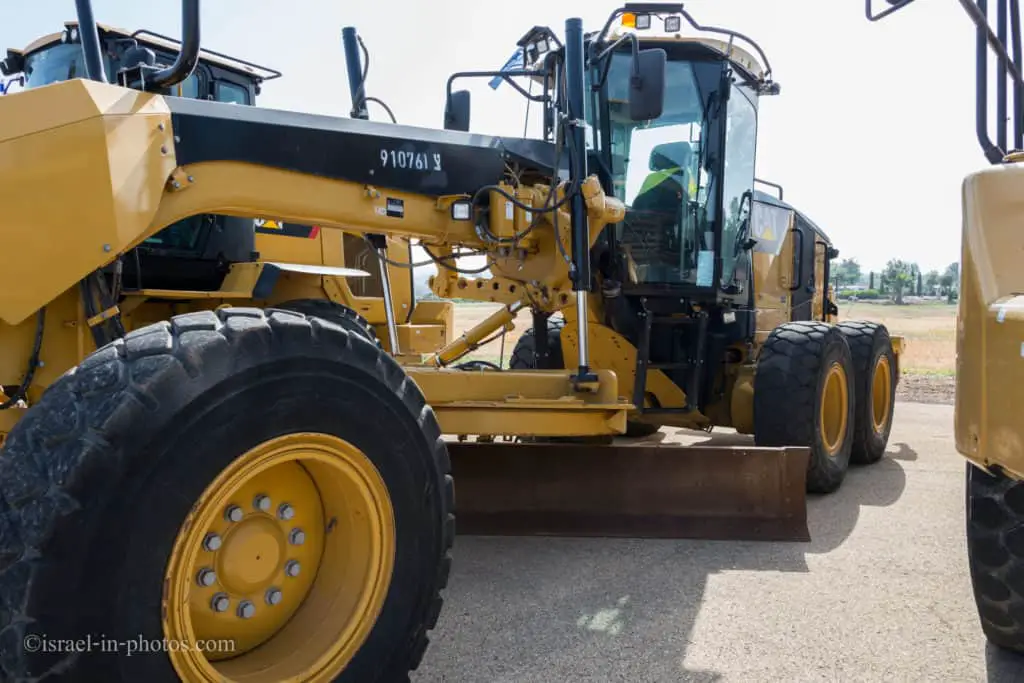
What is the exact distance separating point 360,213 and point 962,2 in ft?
8.05

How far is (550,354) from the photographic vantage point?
6.39 metres

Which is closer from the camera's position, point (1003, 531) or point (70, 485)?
point (70, 485)

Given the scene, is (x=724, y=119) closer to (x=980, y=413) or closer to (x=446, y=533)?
(x=980, y=413)

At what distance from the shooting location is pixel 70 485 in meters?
1.85

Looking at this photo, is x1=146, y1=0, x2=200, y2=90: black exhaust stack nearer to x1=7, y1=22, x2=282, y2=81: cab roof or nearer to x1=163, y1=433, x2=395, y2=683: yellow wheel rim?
x1=163, y1=433, x2=395, y2=683: yellow wheel rim

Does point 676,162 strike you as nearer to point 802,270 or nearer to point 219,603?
point 802,270

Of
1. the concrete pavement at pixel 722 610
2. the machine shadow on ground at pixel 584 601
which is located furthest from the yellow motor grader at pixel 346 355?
the concrete pavement at pixel 722 610

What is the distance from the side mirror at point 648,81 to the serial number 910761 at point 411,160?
97cm

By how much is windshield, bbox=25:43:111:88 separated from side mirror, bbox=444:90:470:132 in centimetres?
299

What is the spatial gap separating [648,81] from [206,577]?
2.94 meters

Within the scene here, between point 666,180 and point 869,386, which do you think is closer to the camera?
point 666,180

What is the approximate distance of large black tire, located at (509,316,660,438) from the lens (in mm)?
6383

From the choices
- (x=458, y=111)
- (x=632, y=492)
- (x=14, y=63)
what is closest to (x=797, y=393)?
(x=632, y=492)

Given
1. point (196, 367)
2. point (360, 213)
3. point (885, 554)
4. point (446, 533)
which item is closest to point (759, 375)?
point (885, 554)
